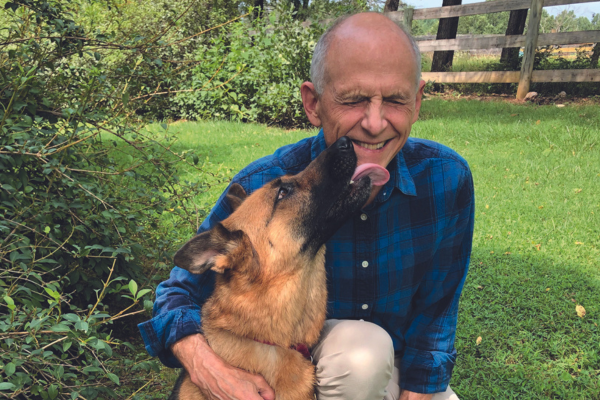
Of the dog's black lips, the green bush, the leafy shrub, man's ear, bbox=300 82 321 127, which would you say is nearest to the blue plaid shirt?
man's ear, bbox=300 82 321 127

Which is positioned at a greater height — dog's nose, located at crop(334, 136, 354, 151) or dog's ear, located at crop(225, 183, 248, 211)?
dog's nose, located at crop(334, 136, 354, 151)

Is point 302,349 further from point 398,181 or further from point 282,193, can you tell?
point 398,181

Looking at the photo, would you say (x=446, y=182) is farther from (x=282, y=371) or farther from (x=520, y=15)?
(x=520, y=15)

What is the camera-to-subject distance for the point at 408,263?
9.14ft

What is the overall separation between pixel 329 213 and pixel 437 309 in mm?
932

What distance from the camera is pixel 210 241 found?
236 cm

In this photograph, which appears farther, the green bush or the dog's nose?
the green bush

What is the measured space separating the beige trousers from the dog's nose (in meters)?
0.92

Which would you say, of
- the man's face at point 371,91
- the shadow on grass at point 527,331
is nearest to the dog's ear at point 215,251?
the man's face at point 371,91

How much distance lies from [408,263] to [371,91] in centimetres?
98

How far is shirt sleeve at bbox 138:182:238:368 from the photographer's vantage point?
2.56 meters

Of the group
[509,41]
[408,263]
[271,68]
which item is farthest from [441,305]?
[509,41]

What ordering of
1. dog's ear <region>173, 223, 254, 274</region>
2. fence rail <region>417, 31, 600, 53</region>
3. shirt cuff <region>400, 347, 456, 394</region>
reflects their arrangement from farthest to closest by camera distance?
fence rail <region>417, 31, 600, 53</region>
shirt cuff <region>400, 347, 456, 394</region>
dog's ear <region>173, 223, 254, 274</region>

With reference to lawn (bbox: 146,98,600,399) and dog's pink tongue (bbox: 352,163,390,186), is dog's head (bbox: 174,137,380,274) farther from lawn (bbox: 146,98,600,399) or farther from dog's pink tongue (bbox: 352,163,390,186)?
lawn (bbox: 146,98,600,399)
